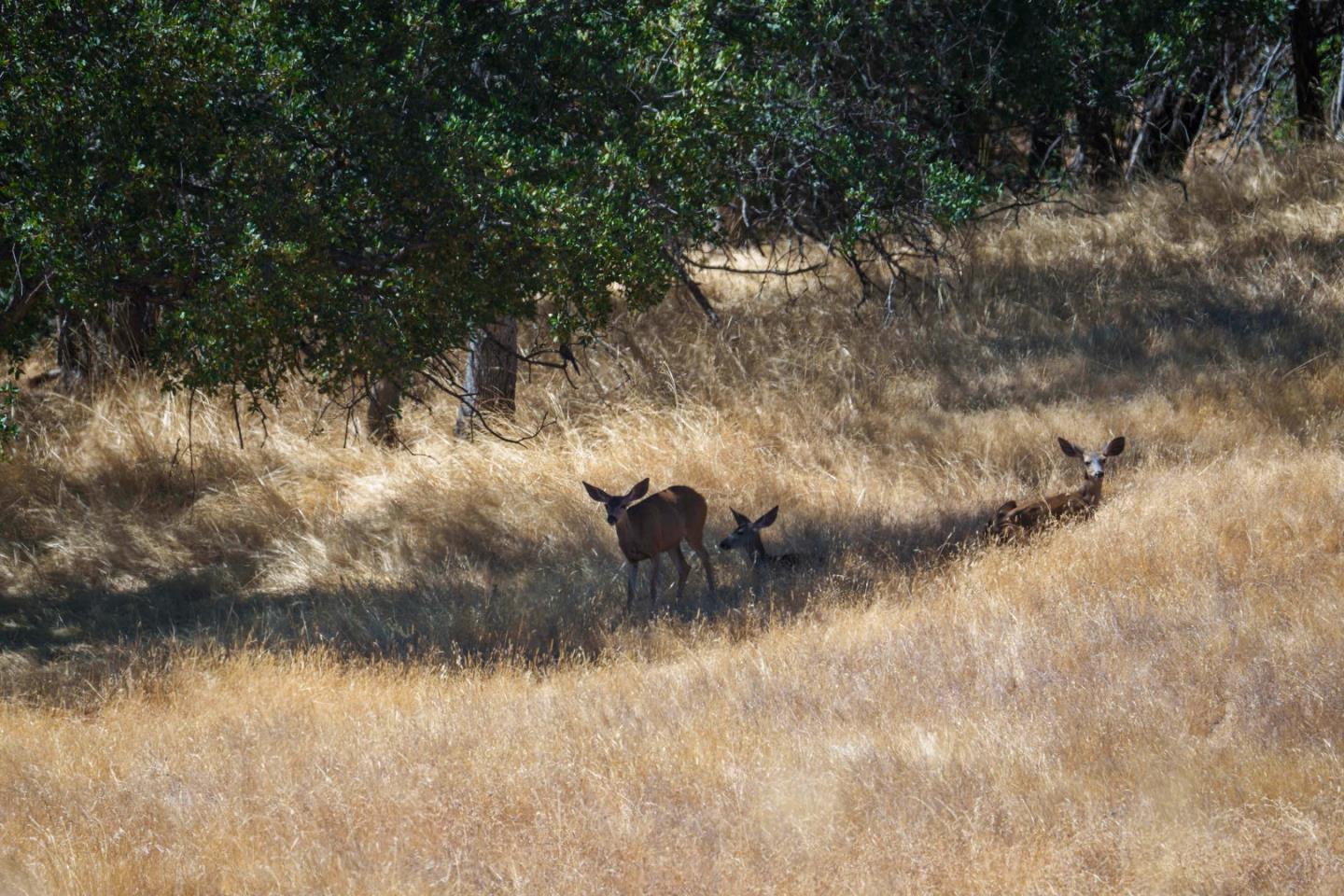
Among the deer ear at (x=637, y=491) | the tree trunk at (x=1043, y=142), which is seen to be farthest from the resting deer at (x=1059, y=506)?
the tree trunk at (x=1043, y=142)

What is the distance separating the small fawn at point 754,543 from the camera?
980 centimetres

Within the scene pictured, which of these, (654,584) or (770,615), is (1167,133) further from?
(770,615)


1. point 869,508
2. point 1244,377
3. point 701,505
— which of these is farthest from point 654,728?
point 1244,377

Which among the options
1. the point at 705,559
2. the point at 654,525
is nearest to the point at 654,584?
the point at 654,525

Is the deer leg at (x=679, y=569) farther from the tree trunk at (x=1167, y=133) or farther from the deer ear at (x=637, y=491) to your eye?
the tree trunk at (x=1167, y=133)

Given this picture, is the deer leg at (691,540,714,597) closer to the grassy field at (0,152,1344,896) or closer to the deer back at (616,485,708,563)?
the deer back at (616,485,708,563)

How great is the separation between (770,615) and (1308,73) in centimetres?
1527

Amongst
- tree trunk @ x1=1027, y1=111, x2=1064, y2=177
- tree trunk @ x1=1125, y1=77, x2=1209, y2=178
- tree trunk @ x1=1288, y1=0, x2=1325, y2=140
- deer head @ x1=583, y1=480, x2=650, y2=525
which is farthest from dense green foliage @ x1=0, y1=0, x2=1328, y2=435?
tree trunk @ x1=1288, y1=0, x2=1325, y2=140

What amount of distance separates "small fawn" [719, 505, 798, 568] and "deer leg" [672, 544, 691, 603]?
305 mm

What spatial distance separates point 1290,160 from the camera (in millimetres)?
17719

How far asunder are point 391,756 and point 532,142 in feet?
16.7

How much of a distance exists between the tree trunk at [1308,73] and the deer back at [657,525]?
1312 centimetres

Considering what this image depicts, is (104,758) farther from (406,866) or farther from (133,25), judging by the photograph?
(133,25)

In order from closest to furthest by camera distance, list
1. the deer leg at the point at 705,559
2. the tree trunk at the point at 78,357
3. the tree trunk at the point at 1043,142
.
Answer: the deer leg at the point at 705,559
the tree trunk at the point at 78,357
the tree trunk at the point at 1043,142
